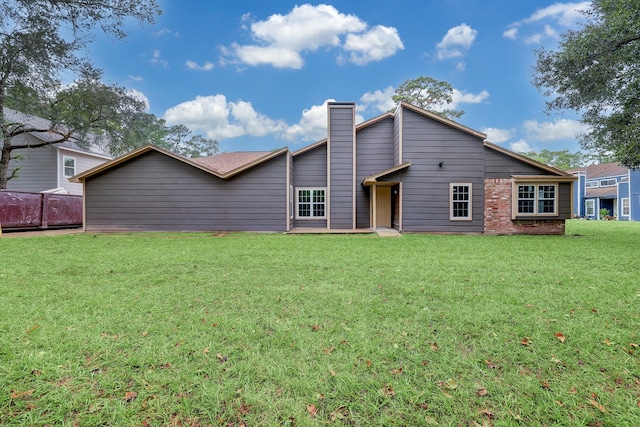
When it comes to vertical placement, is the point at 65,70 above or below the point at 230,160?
above

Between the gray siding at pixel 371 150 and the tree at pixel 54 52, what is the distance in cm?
990

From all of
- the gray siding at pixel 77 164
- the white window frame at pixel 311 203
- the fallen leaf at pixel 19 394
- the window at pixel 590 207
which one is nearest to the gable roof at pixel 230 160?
the white window frame at pixel 311 203

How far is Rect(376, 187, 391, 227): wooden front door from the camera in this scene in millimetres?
15086

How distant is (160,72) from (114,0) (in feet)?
37.5

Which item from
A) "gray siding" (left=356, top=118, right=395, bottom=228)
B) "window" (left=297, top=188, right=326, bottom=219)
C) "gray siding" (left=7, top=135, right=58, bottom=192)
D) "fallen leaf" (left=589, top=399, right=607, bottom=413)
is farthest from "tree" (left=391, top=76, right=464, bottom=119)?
"fallen leaf" (left=589, top=399, right=607, bottom=413)

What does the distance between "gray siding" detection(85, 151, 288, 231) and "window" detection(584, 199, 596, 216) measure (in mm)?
34227

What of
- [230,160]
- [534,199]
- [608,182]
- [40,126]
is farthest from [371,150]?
[608,182]

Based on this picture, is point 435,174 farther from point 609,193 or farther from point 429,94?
point 609,193

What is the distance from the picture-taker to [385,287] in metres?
4.50

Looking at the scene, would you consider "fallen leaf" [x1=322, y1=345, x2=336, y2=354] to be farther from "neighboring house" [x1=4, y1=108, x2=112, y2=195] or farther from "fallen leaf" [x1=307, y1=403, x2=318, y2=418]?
"neighboring house" [x1=4, y1=108, x2=112, y2=195]

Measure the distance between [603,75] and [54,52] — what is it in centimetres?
2092

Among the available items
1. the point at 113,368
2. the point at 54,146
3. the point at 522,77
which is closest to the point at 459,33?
the point at 522,77

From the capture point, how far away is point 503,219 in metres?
12.6

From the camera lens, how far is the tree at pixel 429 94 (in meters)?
26.0
